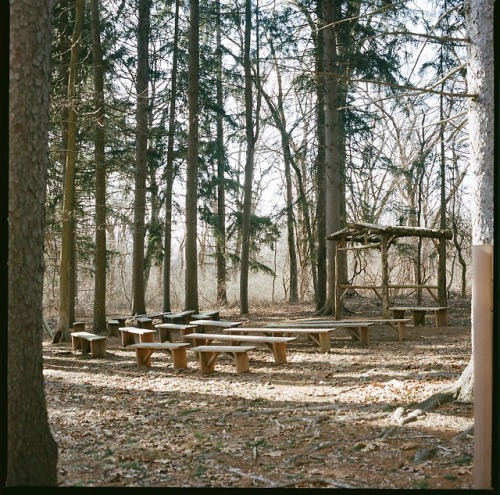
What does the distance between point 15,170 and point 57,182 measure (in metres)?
11.0

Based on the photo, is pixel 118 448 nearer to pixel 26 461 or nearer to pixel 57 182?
pixel 26 461

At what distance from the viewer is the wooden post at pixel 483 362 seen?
154 inches

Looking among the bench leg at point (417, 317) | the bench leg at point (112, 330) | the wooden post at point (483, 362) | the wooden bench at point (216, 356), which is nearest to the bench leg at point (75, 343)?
the bench leg at point (112, 330)

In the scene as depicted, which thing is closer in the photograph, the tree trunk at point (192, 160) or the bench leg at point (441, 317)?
the bench leg at point (441, 317)

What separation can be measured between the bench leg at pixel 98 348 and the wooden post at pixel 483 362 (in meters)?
7.36

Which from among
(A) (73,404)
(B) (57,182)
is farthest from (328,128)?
(A) (73,404)

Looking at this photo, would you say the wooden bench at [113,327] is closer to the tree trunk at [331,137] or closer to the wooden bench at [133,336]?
the wooden bench at [133,336]

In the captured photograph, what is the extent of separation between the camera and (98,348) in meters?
9.98

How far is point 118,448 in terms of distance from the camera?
5109 millimetres

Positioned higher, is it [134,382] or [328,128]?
[328,128]

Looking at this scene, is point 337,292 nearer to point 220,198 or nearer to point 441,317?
point 441,317

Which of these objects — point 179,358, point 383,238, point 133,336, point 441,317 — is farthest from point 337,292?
point 179,358

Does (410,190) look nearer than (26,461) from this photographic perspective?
No

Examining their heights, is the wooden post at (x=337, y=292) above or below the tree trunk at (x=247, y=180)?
below
